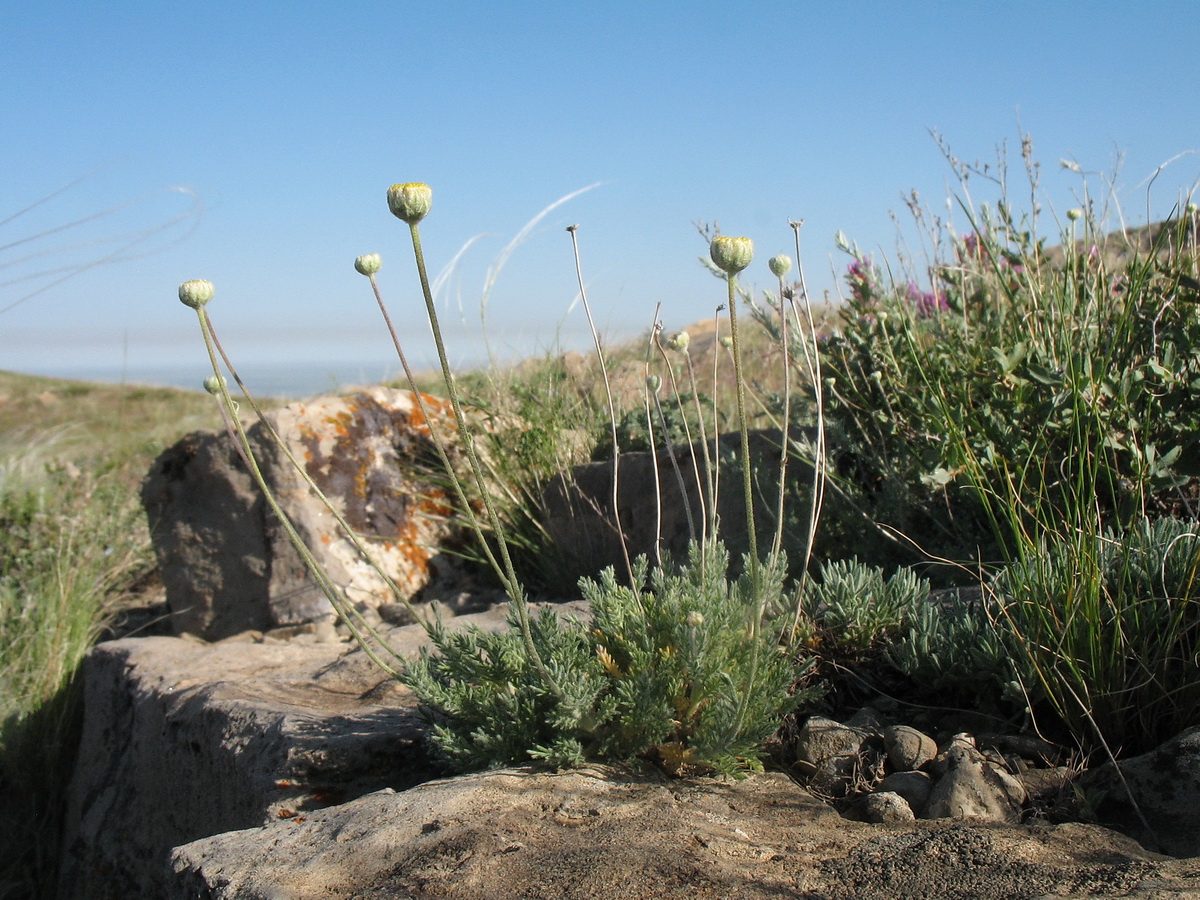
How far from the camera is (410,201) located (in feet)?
5.10

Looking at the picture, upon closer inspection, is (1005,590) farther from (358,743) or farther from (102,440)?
(102,440)

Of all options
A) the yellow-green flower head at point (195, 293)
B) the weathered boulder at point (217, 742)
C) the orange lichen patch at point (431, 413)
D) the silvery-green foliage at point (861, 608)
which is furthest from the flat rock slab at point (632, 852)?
the orange lichen patch at point (431, 413)

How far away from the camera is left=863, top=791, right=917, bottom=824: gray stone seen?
186 centimetres

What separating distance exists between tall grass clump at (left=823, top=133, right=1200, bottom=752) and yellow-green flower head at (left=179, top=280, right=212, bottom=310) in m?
1.76

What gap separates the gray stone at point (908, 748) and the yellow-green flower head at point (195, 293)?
1.78 metres

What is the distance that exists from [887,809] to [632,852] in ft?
1.90

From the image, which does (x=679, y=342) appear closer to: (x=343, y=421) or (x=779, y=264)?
(x=779, y=264)

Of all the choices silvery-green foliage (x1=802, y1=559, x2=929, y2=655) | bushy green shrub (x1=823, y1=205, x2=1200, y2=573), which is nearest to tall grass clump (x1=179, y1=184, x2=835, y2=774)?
silvery-green foliage (x1=802, y1=559, x2=929, y2=655)

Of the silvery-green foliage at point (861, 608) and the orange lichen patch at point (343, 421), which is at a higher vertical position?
the orange lichen patch at point (343, 421)

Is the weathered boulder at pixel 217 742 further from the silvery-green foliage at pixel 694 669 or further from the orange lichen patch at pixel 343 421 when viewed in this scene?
the orange lichen patch at pixel 343 421

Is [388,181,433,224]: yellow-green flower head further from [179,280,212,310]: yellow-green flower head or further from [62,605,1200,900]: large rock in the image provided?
[62,605,1200,900]: large rock

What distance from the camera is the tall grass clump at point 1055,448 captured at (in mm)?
2080

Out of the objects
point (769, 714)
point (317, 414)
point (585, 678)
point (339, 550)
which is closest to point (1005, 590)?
point (769, 714)

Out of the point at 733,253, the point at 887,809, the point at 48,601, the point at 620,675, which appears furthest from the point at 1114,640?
the point at 48,601
